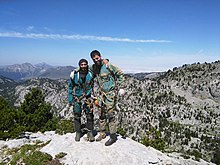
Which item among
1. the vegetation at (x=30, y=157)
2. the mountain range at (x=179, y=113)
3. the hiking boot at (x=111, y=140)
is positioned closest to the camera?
the vegetation at (x=30, y=157)

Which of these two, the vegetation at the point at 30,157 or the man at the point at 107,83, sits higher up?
the man at the point at 107,83

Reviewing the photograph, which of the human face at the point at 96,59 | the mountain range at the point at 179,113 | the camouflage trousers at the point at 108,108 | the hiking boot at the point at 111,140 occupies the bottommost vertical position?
the mountain range at the point at 179,113

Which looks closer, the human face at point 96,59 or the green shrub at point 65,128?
the human face at point 96,59

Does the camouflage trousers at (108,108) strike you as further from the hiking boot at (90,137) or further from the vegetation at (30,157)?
the vegetation at (30,157)

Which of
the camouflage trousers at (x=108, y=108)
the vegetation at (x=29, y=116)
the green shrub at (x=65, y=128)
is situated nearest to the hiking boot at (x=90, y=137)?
the camouflage trousers at (x=108, y=108)

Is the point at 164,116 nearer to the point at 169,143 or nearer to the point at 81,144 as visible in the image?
the point at 169,143

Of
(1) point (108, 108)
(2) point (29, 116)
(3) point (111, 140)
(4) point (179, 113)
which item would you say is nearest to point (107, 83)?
(1) point (108, 108)

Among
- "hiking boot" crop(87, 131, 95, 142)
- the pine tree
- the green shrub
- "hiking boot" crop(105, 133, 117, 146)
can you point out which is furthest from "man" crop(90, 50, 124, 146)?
the pine tree

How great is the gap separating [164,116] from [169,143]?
46097mm

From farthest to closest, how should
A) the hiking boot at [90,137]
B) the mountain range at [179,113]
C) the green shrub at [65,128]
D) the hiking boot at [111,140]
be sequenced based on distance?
the mountain range at [179,113] → the green shrub at [65,128] → the hiking boot at [90,137] → the hiking boot at [111,140]

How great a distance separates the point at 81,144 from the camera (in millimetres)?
10977

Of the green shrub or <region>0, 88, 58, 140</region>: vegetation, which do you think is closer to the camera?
the green shrub

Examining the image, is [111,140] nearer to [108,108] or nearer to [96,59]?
[108,108]

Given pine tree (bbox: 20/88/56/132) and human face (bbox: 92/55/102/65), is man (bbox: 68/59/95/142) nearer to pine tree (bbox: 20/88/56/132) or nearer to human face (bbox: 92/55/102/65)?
human face (bbox: 92/55/102/65)
